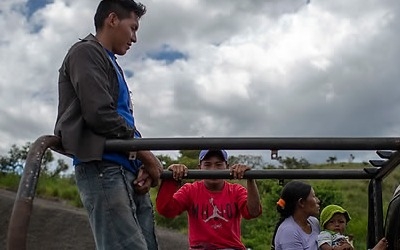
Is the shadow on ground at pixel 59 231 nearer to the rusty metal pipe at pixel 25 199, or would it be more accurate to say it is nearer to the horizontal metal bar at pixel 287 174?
the horizontal metal bar at pixel 287 174

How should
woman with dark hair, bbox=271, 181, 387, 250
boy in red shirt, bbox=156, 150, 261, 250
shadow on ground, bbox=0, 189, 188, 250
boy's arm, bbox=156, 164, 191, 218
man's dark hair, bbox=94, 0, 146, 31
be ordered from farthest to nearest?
shadow on ground, bbox=0, 189, 188, 250
woman with dark hair, bbox=271, 181, 387, 250
boy in red shirt, bbox=156, 150, 261, 250
boy's arm, bbox=156, 164, 191, 218
man's dark hair, bbox=94, 0, 146, 31

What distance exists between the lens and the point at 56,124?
89.7 inches

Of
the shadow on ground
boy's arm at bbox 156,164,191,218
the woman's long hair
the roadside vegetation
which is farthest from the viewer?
the shadow on ground

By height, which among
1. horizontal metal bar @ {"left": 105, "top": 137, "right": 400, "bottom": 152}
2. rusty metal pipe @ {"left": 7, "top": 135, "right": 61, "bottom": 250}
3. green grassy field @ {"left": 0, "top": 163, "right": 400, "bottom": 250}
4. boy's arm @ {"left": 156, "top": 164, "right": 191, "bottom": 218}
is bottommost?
rusty metal pipe @ {"left": 7, "top": 135, "right": 61, "bottom": 250}

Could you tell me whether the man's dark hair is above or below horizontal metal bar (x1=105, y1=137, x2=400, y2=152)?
above

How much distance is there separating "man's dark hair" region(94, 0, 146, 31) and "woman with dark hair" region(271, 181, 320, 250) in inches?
65.8

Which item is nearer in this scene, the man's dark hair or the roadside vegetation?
the man's dark hair

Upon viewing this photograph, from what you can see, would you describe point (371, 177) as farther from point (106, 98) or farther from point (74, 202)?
point (74, 202)

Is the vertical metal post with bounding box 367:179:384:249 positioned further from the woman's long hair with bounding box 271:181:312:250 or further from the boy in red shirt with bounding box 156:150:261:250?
the woman's long hair with bounding box 271:181:312:250

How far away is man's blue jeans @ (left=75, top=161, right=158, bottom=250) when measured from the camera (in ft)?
7.09

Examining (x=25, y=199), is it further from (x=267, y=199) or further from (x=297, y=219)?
(x=267, y=199)

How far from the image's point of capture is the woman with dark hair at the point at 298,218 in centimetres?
365

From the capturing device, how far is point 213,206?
3566mm

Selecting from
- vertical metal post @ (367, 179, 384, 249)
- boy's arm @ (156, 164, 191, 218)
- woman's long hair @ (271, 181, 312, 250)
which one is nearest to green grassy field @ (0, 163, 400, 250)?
woman's long hair @ (271, 181, 312, 250)
